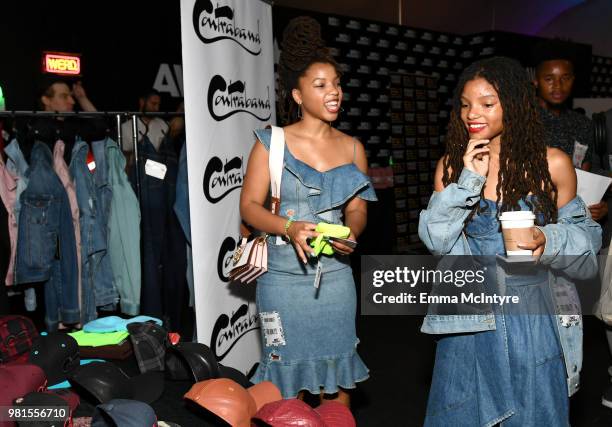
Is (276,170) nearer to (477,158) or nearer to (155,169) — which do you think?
(477,158)

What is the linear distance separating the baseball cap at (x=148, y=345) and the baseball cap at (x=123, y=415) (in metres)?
0.38

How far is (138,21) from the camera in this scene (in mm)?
7035

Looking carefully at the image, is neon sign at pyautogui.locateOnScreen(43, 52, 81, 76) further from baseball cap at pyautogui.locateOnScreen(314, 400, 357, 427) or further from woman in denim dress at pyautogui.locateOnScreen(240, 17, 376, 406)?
baseball cap at pyautogui.locateOnScreen(314, 400, 357, 427)

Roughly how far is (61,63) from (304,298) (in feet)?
16.2

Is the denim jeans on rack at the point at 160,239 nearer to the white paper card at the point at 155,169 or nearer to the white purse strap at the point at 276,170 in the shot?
the white paper card at the point at 155,169

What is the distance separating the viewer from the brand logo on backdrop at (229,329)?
317 cm

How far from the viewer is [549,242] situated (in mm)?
1729

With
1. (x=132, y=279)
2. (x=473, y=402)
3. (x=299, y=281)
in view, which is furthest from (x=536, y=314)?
(x=132, y=279)

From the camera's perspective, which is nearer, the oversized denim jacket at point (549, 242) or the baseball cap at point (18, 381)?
the baseball cap at point (18, 381)

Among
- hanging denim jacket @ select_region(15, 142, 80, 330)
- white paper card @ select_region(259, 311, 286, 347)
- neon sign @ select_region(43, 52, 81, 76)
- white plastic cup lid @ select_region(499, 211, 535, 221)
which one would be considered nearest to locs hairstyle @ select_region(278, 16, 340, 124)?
white paper card @ select_region(259, 311, 286, 347)

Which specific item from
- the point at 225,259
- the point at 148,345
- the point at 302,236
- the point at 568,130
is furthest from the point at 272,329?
the point at 568,130

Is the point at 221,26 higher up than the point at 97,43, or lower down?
lower down

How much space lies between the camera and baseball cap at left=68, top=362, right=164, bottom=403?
142cm

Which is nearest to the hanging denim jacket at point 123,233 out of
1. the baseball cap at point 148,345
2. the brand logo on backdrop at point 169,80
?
the baseball cap at point 148,345
